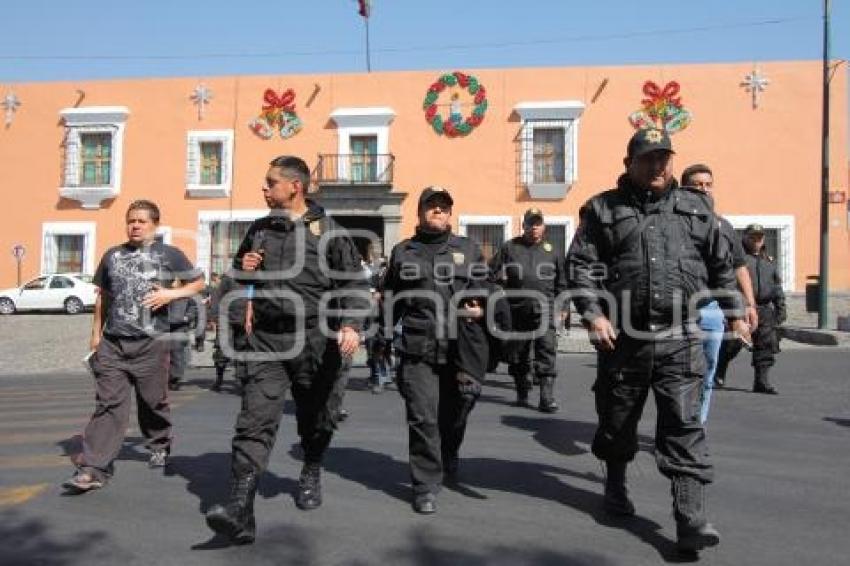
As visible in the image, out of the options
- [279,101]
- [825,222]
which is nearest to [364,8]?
[279,101]

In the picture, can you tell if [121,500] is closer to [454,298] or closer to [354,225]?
[454,298]

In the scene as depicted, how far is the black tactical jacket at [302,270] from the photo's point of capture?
389 centimetres

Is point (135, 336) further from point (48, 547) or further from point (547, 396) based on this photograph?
point (547, 396)

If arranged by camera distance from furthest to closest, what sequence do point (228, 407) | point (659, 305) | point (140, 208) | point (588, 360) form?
point (588, 360) → point (228, 407) → point (140, 208) → point (659, 305)

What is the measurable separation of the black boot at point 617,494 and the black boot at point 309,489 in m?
1.62

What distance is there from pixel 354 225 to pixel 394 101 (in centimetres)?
406

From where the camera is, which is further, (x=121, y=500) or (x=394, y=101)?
(x=394, y=101)

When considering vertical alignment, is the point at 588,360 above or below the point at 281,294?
below

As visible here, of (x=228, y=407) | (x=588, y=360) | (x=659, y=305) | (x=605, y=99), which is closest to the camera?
(x=659, y=305)

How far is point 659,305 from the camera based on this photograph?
142 inches

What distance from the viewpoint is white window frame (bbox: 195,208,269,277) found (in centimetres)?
2312

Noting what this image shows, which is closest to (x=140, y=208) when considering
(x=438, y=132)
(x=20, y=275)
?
(x=438, y=132)

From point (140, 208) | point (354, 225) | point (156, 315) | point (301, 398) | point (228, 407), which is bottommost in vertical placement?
point (228, 407)

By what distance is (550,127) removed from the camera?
21.9 metres
